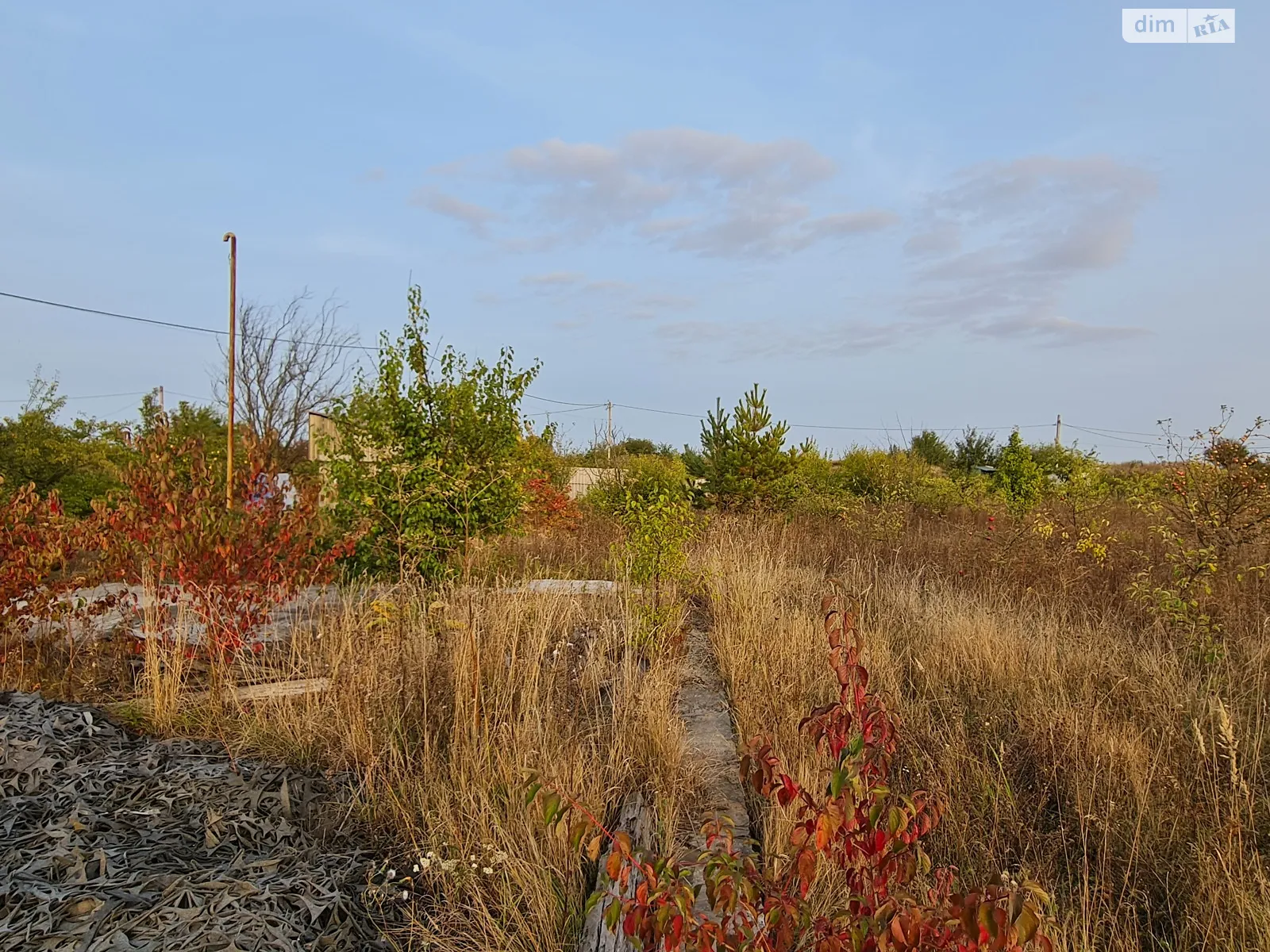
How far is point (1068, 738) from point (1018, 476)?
12.7 metres

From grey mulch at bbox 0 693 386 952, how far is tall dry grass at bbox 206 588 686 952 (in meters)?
0.21

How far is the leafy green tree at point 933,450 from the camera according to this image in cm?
2203

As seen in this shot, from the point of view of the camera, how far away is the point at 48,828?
2.59m

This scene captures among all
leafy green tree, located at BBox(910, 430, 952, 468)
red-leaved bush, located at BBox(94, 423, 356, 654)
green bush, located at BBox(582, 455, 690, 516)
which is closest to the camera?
red-leaved bush, located at BBox(94, 423, 356, 654)

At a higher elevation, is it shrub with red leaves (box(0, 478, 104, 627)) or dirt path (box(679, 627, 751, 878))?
shrub with red leaves (box(0, 478, 104, 627))

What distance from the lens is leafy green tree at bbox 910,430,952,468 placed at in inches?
867

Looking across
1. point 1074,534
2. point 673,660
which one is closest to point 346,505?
point 673,660

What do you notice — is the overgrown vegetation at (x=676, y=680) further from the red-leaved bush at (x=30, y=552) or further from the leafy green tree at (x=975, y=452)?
the leafy green tree at (x=975, y=452)

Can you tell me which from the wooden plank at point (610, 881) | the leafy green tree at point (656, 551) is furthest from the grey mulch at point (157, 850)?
the leafy green tree at point (656, 551)

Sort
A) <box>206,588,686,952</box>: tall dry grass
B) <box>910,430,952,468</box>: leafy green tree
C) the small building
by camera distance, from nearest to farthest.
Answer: <box>206,588,686,952</box>: tall dry grass < the small building < <box>910,430,952,468</box>: leafy green tree

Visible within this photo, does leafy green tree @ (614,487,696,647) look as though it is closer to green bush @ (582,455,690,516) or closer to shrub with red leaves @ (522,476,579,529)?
green bush @ (582,455,690,516)

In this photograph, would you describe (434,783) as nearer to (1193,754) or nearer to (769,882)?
(769,882)

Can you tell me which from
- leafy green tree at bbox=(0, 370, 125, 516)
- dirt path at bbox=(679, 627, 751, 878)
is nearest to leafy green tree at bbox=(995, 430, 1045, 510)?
dirt path at bbox=(679, 627, 751, 878)

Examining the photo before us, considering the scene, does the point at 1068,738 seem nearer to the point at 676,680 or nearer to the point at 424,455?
the point at 676,680
